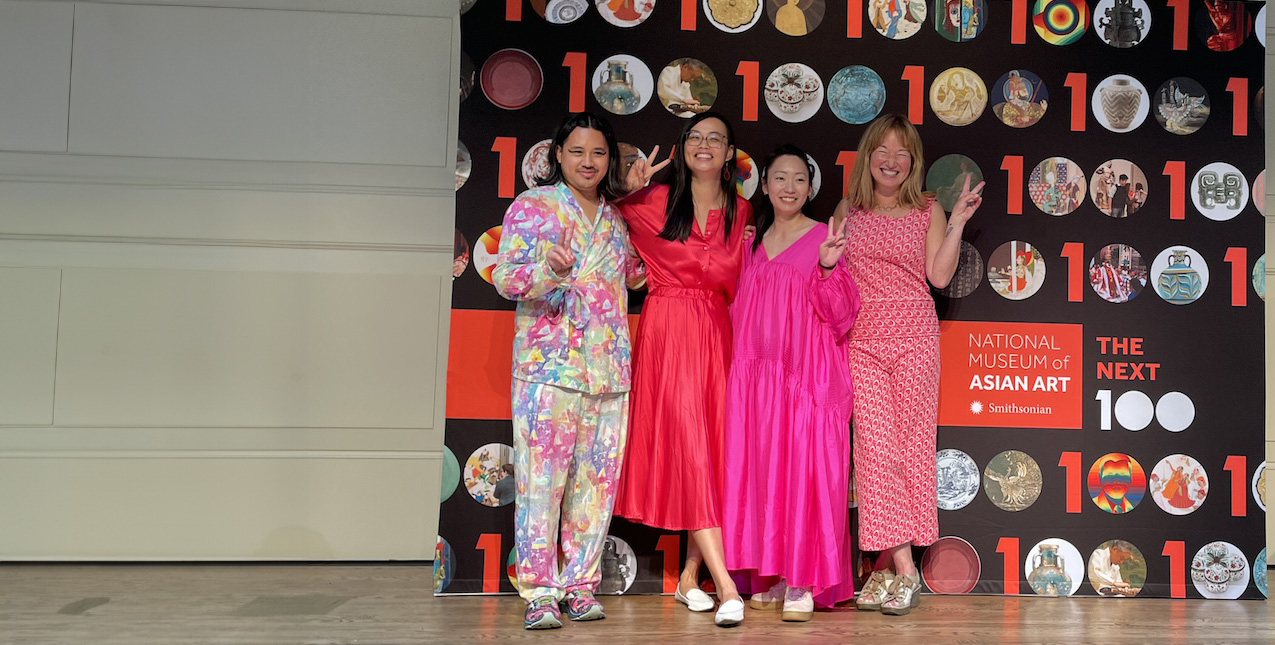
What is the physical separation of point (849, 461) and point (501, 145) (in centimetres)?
160

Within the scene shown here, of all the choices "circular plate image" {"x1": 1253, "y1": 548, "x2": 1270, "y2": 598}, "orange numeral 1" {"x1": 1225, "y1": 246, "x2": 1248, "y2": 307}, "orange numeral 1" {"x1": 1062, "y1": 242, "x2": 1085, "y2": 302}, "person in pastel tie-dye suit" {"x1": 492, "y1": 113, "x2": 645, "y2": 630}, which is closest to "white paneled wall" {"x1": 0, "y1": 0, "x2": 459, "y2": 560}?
"person in pastel tie-dye suit" {"x1": 492, "y1": 113, "x2": 645, "y2": 630}

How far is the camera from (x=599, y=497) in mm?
3115

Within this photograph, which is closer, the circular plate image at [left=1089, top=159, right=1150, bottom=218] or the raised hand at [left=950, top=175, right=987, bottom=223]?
the raised hand at [left=950, top=175, right=987, bottom=223]

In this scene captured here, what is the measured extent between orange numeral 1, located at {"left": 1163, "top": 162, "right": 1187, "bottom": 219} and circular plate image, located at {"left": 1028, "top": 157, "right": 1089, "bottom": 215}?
0.30 meters

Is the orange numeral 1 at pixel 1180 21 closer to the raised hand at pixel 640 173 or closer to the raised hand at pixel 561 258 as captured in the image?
the raised hand at pixel 640 173

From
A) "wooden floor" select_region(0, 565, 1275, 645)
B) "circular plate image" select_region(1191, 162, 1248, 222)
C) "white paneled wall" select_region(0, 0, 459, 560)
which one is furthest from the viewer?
"white paneled wall" select_region(0, 0, 459, 560)

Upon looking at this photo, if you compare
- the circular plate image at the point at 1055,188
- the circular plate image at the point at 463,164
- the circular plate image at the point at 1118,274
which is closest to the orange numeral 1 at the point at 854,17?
the circular plate image at the point at 1055,188

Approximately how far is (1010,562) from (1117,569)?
0.37 meters

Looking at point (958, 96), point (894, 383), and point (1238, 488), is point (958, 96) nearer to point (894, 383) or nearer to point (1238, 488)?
point (894, 383)

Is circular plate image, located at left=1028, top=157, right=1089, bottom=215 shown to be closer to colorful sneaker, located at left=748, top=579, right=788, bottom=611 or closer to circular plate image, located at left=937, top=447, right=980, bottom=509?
circular plate image, located at left=937, top=447, right=980, bottom=509

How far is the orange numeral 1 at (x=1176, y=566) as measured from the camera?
3.44 metres

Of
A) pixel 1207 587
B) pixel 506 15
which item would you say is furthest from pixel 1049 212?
pixel 506 15

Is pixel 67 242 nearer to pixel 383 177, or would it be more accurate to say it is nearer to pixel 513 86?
pixel 383 177

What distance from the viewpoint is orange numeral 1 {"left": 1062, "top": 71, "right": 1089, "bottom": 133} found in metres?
3.52
